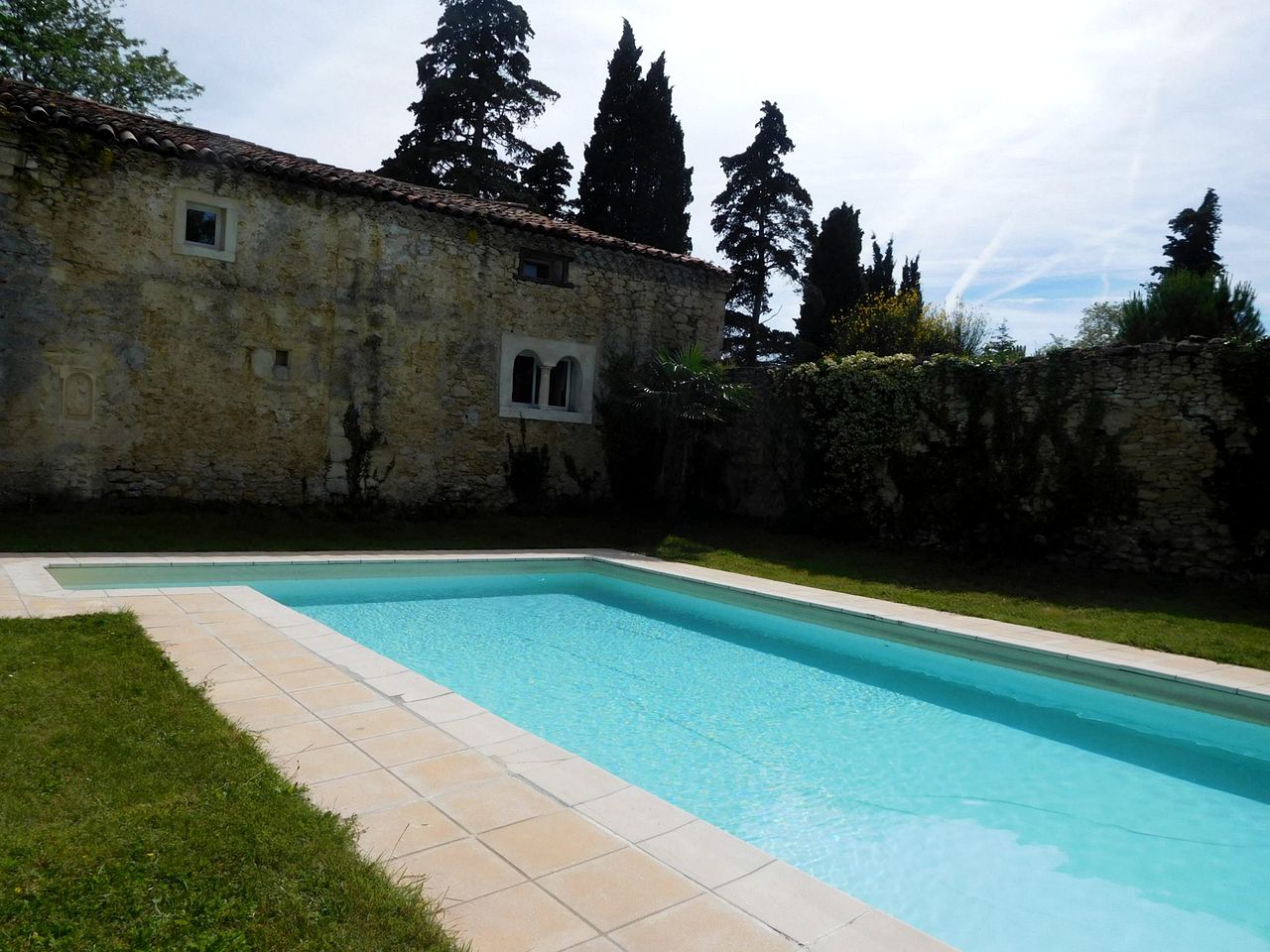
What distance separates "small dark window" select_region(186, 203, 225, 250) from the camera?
1129cm

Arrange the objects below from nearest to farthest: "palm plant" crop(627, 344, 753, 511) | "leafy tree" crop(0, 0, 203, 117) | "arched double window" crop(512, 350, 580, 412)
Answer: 1. "palm plant" crop(627, 344, 753, 511)
2. "arched double window" crop(512, 350, 580, 412)
3. "leafy tree" crop(0, 0, 203, 117)

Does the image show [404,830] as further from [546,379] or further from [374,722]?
[546,379]

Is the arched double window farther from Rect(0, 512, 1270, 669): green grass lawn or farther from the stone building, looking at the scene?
Rect(0, 512, 1270, 669): green grass lawn

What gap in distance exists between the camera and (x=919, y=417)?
11.8 meters

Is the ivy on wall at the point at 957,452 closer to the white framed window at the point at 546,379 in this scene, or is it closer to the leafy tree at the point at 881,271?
the white framed window at the point at 546,379

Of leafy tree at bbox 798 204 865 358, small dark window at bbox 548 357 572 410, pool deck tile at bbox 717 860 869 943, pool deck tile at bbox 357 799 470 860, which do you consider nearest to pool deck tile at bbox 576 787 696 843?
pool deck tile at bbox 717 860 869 943

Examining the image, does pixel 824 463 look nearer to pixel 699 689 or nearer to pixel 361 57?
pixel 699 689

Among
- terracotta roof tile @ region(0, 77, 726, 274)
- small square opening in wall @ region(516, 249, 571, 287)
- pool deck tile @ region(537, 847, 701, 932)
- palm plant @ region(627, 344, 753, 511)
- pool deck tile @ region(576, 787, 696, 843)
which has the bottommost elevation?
pool deck tile @ region(576, 787, 696, 843)

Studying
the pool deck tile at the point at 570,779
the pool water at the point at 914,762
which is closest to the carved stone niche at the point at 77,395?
the pool water at the point at 914,762

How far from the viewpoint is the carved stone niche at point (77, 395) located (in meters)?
10.3

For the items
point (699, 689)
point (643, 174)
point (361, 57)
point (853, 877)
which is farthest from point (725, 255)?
point (853, 877)

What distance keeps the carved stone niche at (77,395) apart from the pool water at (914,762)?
16.1 ft

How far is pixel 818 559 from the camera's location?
37.4 feet

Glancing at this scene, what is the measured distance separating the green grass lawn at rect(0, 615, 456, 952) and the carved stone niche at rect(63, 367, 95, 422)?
27.5 feet
